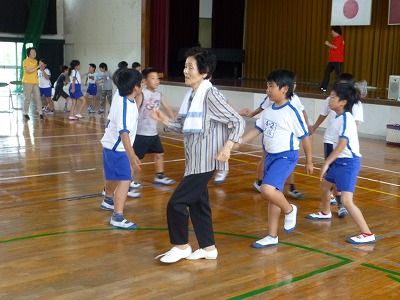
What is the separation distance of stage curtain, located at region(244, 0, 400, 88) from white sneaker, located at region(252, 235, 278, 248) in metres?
12.0

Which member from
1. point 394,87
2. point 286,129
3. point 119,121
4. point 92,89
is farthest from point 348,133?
point 92,89

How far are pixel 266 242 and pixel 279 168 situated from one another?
0.55 meters

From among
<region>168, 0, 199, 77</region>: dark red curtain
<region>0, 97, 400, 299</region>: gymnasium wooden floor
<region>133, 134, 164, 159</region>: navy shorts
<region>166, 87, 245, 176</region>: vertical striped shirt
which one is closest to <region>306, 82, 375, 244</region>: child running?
<region>0, 97, 400, 299</region>: gymnasium wooden floor

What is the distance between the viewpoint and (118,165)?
15.2ft

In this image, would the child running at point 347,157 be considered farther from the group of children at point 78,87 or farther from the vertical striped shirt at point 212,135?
the group of children at point 78,87

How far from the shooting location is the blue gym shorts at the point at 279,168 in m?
4.12

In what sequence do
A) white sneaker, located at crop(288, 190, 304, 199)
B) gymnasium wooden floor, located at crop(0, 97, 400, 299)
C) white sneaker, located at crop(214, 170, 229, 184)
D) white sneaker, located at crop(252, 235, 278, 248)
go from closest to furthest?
gymnasium wooden floor, located at crop(0, 97, 400, 299)
white sneaker, located at crop(252, 235, 278, 248)
white sneaker, located at crop(288, 190, 304, 199)
white sneaker, located at crop(214, 170, 229, 184)

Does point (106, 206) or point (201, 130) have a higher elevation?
point (201, 130)

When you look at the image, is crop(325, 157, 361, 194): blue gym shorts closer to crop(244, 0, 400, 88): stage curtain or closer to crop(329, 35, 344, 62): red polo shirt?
crop(329, 35, 344, 62): red polo shirt

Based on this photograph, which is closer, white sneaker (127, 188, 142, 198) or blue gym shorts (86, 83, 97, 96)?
white sneaker (127, 188, 142, 198)

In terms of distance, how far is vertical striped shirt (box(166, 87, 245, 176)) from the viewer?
3.62 meters

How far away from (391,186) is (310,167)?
269cm

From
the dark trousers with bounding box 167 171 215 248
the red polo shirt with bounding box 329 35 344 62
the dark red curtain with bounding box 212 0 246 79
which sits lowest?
the dark trousers with bounding box 167 171 215 248

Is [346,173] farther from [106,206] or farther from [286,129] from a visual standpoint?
[106,206]
